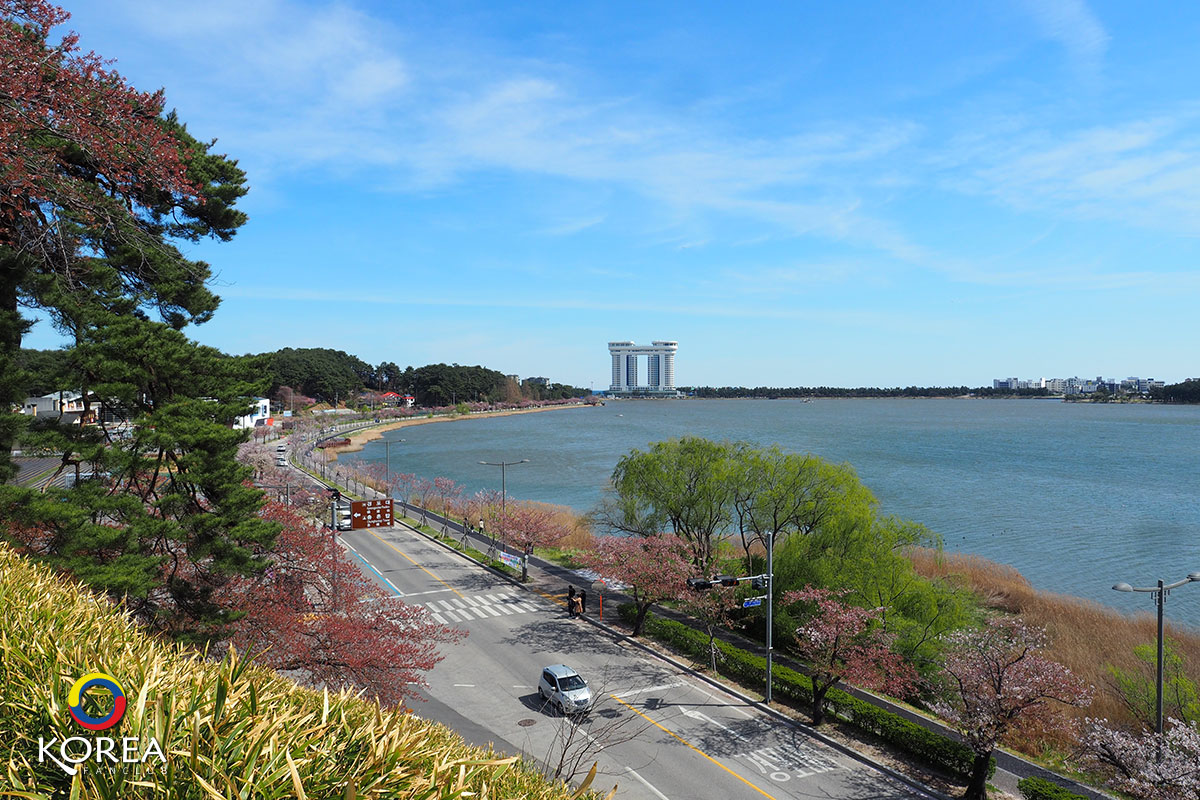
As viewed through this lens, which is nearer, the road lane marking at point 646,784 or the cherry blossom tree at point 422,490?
the road lane marking at point 646,784

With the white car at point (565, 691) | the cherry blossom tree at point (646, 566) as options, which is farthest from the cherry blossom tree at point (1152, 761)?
the cherry blossom tree at point (646, 566)

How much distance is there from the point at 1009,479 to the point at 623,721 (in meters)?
71.3

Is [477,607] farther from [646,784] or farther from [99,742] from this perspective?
[99,742]

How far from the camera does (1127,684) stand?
21062mm

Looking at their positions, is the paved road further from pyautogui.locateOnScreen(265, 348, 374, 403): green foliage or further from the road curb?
pyautogui.locateOnScreen(265, 348, 374, 403): green foliage

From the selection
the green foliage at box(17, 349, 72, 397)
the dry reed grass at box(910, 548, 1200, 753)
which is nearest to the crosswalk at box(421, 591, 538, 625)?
the green foliage at box(17, 349, 72, 397)

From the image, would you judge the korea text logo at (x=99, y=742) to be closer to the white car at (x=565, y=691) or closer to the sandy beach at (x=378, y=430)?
the white car at (x=565, y=691)

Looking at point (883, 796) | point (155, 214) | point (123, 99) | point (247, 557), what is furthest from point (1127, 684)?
point (155, 214)

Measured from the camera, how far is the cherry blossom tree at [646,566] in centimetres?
2647

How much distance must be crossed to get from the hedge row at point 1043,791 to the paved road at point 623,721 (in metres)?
2.65

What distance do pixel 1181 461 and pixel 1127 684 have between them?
90020 millimetres

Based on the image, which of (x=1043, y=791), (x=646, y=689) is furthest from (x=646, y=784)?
(x=1043, y=791)

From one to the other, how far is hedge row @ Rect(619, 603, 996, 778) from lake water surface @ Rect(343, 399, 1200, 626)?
24638 mm

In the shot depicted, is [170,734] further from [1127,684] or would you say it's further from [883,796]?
[1127,684]
